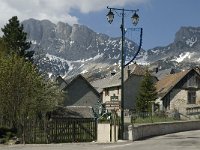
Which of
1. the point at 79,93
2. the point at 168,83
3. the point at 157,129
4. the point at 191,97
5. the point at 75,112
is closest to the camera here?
the point at 157,129

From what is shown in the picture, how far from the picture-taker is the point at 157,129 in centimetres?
3894

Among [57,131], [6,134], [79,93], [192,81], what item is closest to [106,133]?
[57,131]

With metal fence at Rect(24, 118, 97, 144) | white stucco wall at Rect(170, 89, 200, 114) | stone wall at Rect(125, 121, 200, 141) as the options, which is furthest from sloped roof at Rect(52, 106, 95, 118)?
metal fence at Rect(24, 118, 97, 144)

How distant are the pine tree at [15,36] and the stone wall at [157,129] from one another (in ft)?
69.6

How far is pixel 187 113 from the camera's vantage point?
5944 centimetres

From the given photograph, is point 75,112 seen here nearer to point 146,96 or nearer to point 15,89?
point 146,96

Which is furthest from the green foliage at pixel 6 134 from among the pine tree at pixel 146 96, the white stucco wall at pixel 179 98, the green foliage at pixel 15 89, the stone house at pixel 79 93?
the white stucco wall at pixel 179 98

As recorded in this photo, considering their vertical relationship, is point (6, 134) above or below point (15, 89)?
below

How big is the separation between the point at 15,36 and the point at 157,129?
2453 cm

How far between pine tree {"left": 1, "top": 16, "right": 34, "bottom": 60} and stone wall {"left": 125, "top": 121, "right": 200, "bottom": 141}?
21224 mm

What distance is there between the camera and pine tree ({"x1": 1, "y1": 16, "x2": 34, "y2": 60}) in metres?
56.5

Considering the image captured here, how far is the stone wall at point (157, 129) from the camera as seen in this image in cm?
3237

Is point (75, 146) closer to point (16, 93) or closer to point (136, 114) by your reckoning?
point (16, 93)

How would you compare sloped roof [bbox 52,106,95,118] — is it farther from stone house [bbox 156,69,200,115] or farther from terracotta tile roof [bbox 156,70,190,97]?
terracotta tile roof [bbox 156,70,190,97]
